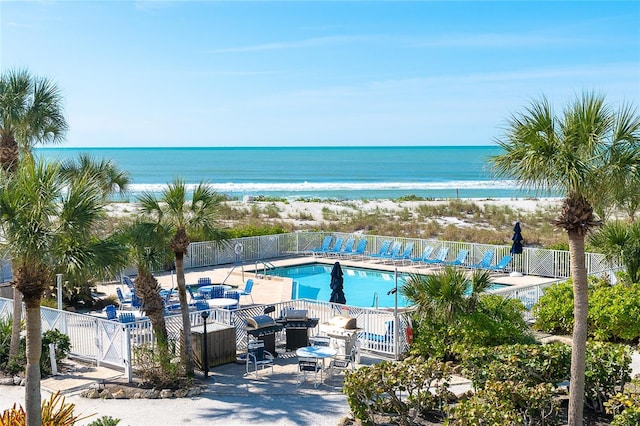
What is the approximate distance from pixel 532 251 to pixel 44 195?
58.7 ft

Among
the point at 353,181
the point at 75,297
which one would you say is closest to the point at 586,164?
the point at 75,297

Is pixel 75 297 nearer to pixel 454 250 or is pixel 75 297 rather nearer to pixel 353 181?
pixel 454 250

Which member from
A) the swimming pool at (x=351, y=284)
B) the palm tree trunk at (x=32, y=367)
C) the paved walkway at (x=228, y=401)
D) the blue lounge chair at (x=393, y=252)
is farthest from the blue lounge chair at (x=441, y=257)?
the palm tree trunk at (x=32, y=367)

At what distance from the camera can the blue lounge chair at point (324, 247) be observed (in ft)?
87.0

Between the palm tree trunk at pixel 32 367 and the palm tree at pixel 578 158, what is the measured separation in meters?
5.26

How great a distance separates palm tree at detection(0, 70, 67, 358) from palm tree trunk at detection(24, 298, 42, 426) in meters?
4.51

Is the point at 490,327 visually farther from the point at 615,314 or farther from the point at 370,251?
the point at 370,251

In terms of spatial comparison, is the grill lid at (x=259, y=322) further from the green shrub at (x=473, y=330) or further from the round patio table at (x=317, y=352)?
the green shrub at (x=473, y=330)

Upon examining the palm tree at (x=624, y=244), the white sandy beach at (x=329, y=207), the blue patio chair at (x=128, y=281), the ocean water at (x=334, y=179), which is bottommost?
the blue patio chair at (x=128, y=281)

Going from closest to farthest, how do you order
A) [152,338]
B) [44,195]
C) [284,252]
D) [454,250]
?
1. [44,195]
2. [152,338]
3. [454,250]
4. [284,252]

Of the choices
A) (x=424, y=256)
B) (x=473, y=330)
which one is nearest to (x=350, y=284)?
(x=424, y=256)

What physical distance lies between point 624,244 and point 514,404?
744 centimetres

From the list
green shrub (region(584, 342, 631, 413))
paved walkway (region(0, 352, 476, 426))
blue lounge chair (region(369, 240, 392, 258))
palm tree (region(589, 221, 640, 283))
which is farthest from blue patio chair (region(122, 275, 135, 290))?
green shrub (region(584, 342, 631, 413))

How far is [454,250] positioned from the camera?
24.2 m
